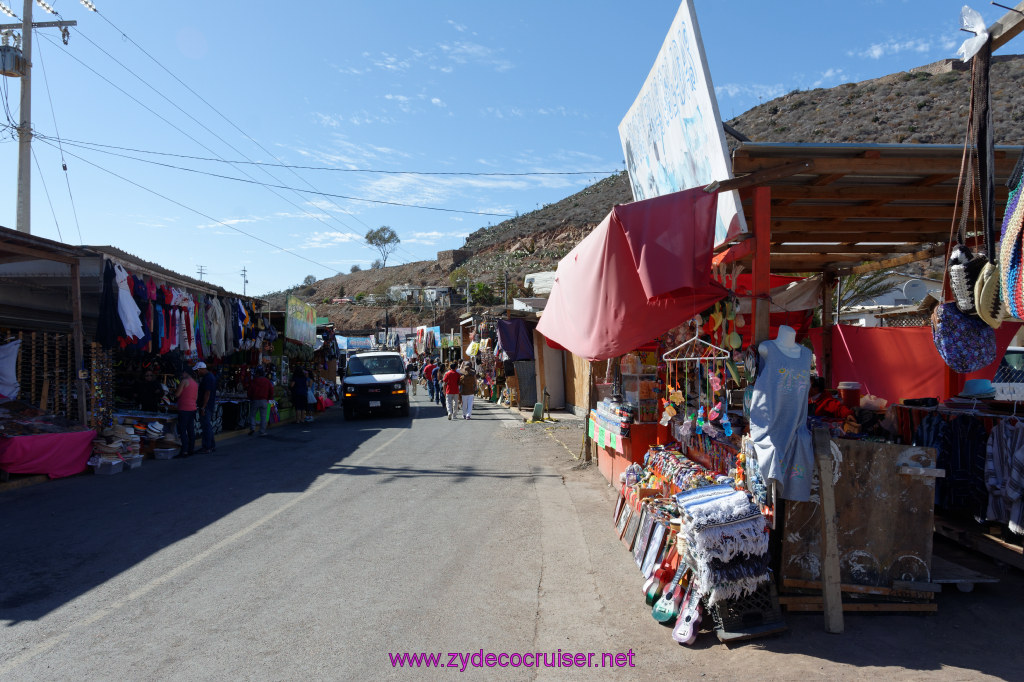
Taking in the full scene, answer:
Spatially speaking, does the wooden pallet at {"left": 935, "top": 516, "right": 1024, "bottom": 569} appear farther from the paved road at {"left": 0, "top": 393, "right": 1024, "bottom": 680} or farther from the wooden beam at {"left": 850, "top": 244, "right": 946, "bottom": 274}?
the wooden beam at {"left": 850, "top": 244, "right": 946, "bottom": 274}

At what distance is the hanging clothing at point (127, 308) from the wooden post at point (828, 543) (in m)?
11.5

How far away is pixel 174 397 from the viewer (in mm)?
14938

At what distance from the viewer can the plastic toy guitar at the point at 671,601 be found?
4770mm

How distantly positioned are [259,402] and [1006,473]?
15.9 meters

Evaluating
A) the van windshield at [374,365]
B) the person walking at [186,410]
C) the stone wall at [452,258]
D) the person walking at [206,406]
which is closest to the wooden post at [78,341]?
the person walking at [186,410]

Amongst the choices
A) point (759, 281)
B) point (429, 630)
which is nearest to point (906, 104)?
point (759, 281)

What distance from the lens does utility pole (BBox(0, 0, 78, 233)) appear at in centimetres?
1920

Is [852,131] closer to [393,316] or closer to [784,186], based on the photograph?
[784,186]

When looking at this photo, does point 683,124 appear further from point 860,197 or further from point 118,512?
point 118,512

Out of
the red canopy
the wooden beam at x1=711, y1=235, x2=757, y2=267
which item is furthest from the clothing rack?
the wooden beam at x1=711, y1=235, x2=757, y2=267

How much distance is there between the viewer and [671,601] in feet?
16.0

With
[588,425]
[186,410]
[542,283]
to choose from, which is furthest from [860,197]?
[542,283]

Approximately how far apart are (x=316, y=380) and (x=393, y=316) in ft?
168

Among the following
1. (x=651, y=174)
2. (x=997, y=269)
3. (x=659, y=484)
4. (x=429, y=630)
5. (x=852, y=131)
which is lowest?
(x=429, y=630)
